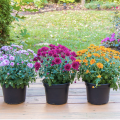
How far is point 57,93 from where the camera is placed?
1928 millimetres

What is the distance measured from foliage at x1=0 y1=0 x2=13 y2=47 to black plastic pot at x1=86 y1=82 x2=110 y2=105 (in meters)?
1.61

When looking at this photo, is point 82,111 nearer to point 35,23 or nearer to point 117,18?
point 117,18

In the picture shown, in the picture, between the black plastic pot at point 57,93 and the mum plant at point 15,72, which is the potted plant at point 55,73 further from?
the mum plant at point 15,72

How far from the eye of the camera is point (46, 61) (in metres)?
1.90

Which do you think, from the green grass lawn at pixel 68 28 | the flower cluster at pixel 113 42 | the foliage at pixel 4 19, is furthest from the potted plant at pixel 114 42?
the foliage at pixel 4 19

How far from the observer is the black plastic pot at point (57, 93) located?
1.92 m

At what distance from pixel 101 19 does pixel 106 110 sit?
24.4 ft

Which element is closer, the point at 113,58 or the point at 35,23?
the point at 113,58

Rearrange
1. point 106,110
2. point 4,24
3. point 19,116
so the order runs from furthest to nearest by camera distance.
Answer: point 4,24 → point 106,110 → point 19,116

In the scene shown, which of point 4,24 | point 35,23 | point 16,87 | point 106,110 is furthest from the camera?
point 35,23

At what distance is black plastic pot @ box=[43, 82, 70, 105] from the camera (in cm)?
192

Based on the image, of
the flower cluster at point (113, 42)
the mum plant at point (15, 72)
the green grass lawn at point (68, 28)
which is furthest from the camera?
the green grass lawn at point (68, 28)

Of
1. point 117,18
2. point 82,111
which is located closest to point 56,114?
point 82,111

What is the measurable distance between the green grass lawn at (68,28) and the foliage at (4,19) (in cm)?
192
